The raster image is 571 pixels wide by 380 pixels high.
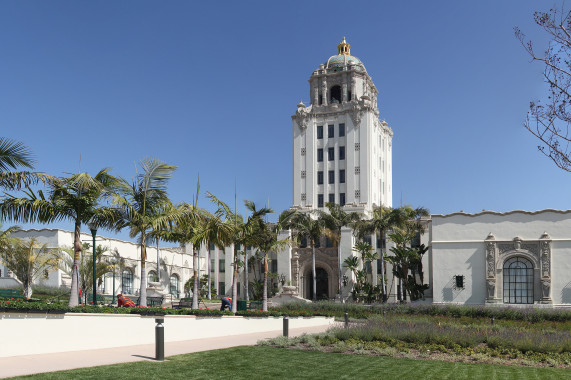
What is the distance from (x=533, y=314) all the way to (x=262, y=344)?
20850mm

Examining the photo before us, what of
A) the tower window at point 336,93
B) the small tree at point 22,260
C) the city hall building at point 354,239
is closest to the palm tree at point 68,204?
the small tree at point 22,260

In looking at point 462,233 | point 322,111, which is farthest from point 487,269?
point 322,111

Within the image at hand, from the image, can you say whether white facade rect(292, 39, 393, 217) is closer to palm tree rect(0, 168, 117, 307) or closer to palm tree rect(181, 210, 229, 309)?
palm tree rect(181, 210, 229, 309)

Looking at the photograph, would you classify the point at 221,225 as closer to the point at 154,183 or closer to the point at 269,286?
the point at 154,183

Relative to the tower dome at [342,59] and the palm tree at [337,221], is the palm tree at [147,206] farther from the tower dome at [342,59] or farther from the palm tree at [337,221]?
the tower dome at [342,59]

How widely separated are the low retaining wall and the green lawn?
9.07 ft

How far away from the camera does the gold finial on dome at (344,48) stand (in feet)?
→ 263

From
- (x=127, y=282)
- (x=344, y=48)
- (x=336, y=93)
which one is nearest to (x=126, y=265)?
(x=127, y=282)

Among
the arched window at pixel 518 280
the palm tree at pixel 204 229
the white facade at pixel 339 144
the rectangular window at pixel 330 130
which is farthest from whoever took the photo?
the rectangular window at pixel 330 130

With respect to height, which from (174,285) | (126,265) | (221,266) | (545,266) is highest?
(545,266)

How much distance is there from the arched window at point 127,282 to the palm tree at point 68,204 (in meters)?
36.9

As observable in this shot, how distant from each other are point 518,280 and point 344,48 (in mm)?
46331

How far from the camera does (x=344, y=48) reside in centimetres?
8031

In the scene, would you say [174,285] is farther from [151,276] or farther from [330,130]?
[330,130]
